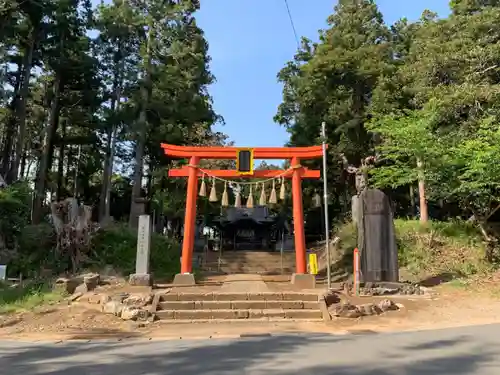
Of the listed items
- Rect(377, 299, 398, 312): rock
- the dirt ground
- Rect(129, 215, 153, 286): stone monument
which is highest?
Rect(129, 215, 153, 286): stone monument

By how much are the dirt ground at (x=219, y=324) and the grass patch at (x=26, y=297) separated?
45 cm

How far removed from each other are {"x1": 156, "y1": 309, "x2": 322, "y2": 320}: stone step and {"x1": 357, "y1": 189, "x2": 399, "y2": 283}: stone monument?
2828 millimetres

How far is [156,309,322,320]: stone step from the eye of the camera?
1035cm

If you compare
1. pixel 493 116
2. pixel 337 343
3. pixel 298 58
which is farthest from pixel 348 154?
pixel 337 343

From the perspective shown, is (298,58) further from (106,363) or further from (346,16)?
(106,363)

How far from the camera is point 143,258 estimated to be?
13.0m

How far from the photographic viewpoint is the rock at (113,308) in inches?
406

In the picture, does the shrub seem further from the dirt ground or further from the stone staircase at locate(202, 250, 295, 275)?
the dirt ground

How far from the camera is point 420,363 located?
5082 mm

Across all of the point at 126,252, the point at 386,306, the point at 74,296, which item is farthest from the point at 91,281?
the point at 386,306

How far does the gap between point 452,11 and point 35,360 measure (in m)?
20.5

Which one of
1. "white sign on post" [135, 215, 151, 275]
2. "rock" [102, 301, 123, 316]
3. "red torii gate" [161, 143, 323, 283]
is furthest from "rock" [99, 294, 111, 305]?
"red torii gate" [161, 143, 323, 283]

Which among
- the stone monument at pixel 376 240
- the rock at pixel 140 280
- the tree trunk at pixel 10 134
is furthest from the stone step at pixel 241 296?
the tree trunk at pixel 10 134

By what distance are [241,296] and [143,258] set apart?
3433mm
